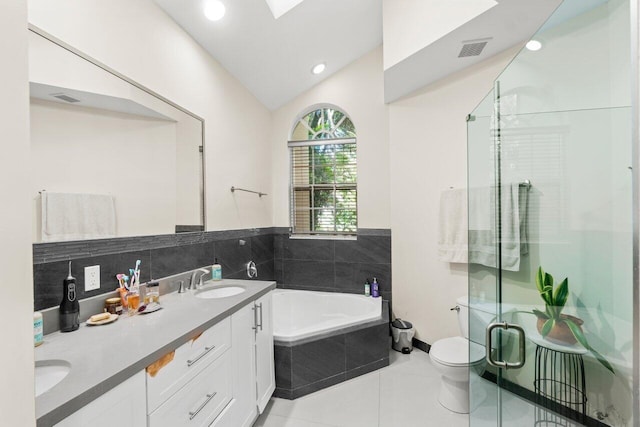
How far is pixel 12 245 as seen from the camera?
0.49 meters

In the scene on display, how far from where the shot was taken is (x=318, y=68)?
3236mm

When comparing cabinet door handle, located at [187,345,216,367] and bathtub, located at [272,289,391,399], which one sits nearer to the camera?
cabinet door handle, located at [187,345,216,367]

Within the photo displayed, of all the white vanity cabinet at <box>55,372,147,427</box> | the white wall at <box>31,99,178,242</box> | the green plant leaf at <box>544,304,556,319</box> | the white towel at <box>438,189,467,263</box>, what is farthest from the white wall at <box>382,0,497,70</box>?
the white vanity cabinet at <box>55,372,147,427</box>

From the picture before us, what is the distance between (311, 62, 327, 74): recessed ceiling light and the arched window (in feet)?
1.47

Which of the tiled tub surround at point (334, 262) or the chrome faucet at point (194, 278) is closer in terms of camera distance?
the chrome faucet at point (194, 278)

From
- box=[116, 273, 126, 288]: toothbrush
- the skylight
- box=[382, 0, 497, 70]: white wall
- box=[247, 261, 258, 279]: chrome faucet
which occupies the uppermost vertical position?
the skylight

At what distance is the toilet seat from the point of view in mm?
1829

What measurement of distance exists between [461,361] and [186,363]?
1.77 m

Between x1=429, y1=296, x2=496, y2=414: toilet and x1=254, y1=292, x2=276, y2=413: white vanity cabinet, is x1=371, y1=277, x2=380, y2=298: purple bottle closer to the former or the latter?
x1=429, y1=296, x2=496, y2=414: toilet

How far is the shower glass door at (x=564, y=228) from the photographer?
885 mm

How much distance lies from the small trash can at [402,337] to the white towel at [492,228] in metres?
1.16

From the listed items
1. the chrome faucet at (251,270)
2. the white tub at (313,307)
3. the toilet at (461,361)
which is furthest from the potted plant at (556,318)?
the chrome faucet at (251,270)

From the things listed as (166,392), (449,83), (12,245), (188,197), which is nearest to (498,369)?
(166,392)

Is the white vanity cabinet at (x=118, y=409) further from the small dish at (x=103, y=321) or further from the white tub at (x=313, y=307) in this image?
the white tub at (x=313, y=307)
